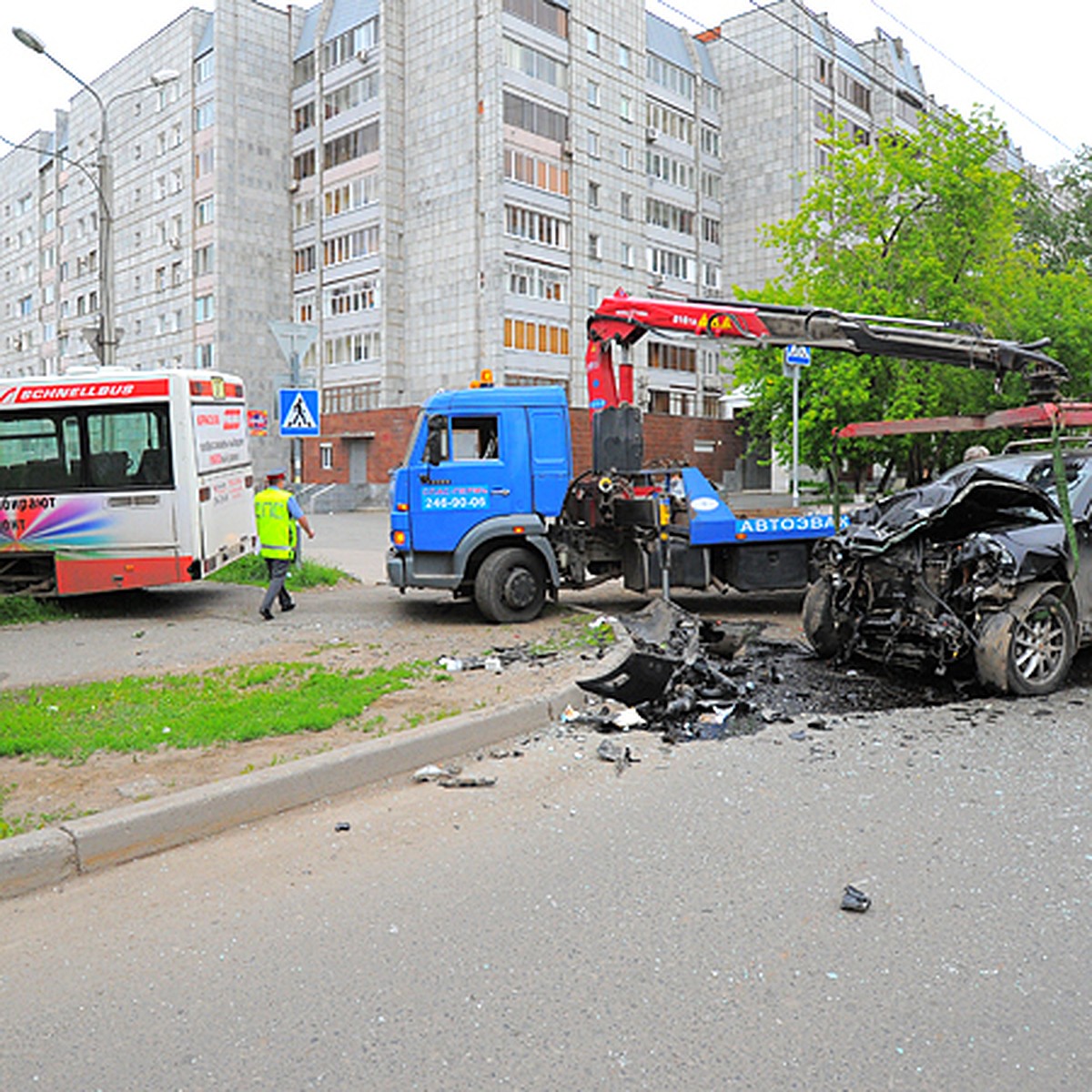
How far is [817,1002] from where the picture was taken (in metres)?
3.15

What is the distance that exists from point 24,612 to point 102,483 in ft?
5.80

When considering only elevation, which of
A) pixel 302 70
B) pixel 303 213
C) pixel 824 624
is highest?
pixel 302 70

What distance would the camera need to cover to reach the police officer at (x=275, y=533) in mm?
11430

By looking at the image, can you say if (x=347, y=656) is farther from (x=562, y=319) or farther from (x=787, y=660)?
(x=562, y=319)

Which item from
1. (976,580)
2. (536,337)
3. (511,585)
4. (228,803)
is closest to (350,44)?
(536,337)

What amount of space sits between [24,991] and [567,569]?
27.7ft

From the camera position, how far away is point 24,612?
11.8 metres

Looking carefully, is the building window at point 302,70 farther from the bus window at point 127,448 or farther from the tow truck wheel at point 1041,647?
the tow truck wheel at point 1041,647

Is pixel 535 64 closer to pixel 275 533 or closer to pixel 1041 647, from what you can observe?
pixel 275 533

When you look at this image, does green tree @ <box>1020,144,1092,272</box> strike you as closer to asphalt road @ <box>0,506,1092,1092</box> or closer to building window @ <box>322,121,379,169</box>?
building window @ <box>322,121,379,169</box>

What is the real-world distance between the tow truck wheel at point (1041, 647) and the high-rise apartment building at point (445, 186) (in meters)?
35.3

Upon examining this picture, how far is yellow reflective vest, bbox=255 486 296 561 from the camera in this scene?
11.5 m

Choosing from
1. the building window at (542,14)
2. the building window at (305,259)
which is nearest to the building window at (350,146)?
the building window at (305,259)

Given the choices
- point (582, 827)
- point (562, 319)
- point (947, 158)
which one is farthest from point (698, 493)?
point (562, 319)
